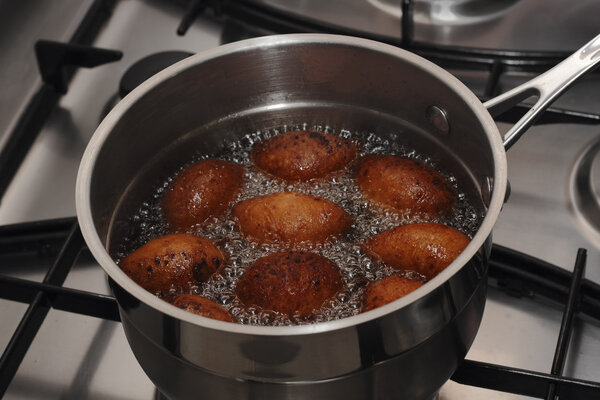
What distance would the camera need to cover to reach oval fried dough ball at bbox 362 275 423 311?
70 centimetres

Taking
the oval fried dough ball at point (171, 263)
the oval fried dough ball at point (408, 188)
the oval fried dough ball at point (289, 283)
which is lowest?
the oval fried dough ball at point (171, 263)

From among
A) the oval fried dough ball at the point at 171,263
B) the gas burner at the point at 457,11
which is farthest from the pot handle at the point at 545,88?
the gas burner at the point at 457,11

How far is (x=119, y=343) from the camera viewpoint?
0.89 meters

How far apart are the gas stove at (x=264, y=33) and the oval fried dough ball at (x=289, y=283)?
175 millimetres

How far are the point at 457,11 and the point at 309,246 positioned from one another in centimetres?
62


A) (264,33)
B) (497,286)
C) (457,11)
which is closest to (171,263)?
(497,286)

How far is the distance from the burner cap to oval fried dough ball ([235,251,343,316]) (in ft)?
1.40

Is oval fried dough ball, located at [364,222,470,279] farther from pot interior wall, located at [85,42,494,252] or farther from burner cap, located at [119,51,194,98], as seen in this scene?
burner cap, located at [119,51,194,98]

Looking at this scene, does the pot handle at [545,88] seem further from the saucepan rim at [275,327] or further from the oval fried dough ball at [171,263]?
the oval fried dough ball at [171,263]

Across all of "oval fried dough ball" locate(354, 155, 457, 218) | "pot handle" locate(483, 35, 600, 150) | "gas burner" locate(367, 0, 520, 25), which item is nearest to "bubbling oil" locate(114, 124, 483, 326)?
"oval fried dough ball" locate(354, 155, 457, 218)

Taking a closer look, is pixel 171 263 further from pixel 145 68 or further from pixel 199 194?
pixel 145 68

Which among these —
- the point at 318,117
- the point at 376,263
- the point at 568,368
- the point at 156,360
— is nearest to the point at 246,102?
the point at 318,117

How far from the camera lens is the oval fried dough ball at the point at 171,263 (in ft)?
2.48

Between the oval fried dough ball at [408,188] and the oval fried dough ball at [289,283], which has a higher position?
the oval fried dough ball at [408,188]
